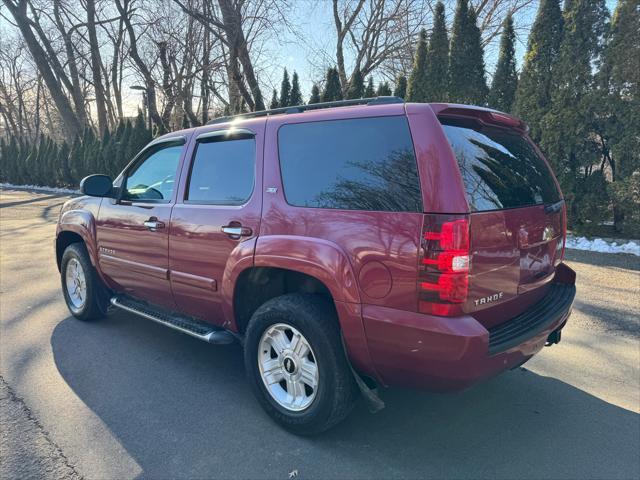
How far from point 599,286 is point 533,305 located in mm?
3802

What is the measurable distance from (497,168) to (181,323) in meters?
2.49

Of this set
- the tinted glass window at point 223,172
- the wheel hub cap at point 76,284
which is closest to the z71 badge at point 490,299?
the tinted glass window at point 223,172

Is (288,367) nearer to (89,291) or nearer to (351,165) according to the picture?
(351,165)

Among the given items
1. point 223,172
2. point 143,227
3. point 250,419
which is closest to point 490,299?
point 250,419

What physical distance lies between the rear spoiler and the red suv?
1 cm

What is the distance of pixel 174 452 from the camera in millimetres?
2613

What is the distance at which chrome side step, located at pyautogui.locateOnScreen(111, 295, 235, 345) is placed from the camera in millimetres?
3232

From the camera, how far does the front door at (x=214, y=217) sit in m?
3.02

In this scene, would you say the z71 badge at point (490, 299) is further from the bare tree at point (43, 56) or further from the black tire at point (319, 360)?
the bare tree at point (43, 56)

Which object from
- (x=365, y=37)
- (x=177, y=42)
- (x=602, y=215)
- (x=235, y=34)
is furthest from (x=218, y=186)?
(x=365, y=37)

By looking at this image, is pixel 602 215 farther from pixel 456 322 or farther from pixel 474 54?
pixel 456 322

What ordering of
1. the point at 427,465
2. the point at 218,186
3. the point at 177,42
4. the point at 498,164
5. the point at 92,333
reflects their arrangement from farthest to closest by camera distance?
the point at 177,42, the point at 92,333, the point at 218,186, the point at 498,164, the point at 427,465

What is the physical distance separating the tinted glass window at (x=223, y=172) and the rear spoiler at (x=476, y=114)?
4.22 ft

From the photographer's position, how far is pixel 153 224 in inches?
145
